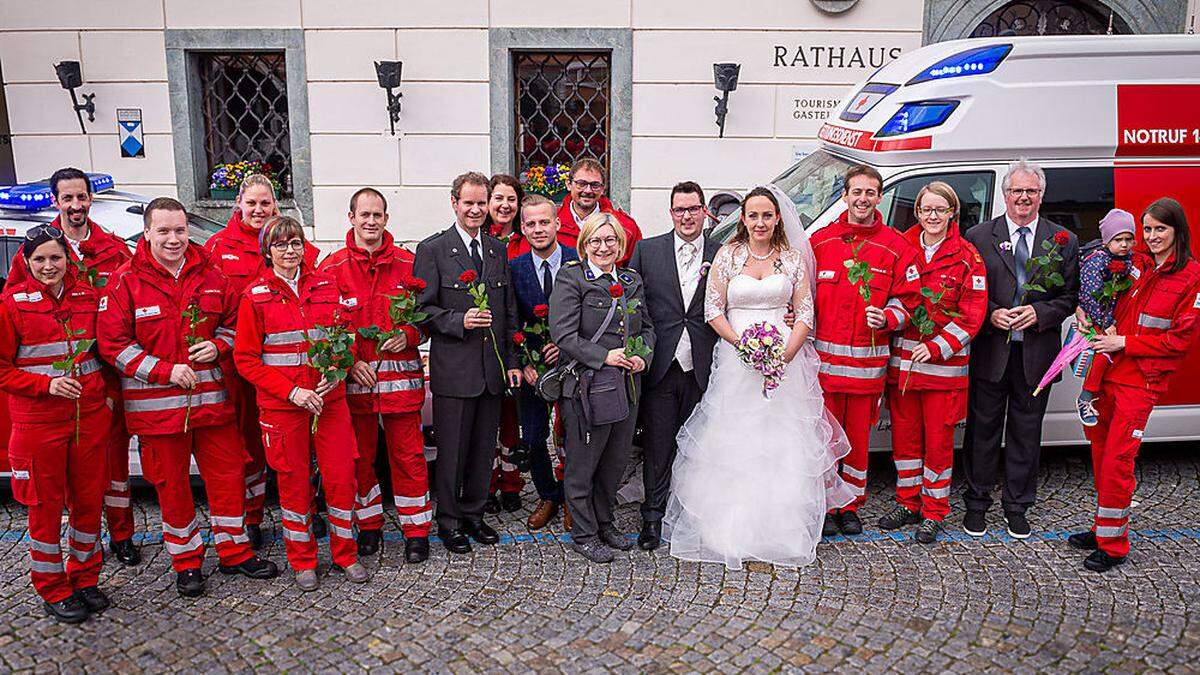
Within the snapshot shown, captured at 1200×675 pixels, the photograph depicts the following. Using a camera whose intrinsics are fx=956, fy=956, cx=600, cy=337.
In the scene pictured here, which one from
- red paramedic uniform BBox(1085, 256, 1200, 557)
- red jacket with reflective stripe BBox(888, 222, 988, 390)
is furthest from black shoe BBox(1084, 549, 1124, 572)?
red jacket with reflective stripe BBox(888, 222, 988, 390)

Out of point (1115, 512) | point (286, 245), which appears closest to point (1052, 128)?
point (1115, 512)

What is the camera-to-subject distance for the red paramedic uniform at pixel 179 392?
14.7ft

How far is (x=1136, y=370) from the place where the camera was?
492cm

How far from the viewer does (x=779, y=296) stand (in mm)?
5121

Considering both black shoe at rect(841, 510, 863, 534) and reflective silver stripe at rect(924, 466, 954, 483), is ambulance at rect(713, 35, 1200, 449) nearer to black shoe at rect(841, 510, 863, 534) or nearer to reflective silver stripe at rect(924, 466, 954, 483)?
reflective silver stripe at rect(924, 466, 954, 483)

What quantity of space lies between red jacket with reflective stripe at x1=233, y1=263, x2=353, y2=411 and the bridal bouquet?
6.84 ft

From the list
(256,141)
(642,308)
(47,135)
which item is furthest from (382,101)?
(642,308)

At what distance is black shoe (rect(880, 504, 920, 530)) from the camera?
5520 mm

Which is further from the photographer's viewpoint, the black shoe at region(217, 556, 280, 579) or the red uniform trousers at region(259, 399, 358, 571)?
the black shoe at region(217, 556, 280, 579)

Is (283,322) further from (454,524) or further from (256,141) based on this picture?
(256,141)

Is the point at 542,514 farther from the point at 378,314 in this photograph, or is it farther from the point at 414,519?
the point at 378,314

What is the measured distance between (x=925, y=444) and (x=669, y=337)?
161 centimetres

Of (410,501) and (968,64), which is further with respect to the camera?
(968,64)

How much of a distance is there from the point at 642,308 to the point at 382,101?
6.12 meters
